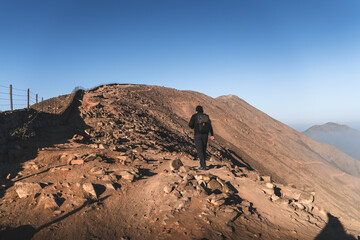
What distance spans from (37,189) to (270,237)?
14.3 feet

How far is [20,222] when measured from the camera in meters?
3.20

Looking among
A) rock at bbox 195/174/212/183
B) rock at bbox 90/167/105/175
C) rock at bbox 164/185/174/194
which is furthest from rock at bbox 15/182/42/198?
rock at bbox 195/174/212/183

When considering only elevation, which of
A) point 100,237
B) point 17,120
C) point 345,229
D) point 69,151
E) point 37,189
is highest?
point 17,120

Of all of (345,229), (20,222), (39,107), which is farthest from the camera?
(39,107)

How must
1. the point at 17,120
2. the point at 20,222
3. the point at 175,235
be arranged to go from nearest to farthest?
the point at 175,235 → the point at 20,222 → the point at 17,120

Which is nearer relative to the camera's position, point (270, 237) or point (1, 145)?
point (270, 237)

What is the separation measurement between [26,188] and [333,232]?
6.08 m

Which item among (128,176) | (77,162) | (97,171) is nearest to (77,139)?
(77,162)

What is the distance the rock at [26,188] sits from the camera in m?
3.82

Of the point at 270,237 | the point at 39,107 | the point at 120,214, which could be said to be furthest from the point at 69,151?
the point at 39,107

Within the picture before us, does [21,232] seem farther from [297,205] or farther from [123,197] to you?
[297,205]

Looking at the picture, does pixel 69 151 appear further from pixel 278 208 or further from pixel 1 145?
pixel 278 208

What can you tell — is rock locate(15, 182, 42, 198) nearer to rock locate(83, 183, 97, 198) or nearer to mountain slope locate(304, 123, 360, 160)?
rock locate(83, 183, 97, 198)

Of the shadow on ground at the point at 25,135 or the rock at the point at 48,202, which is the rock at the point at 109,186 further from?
the shadow on ground at the point at 25,135
